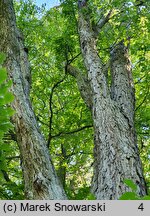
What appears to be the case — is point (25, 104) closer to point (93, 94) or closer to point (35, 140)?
point (35, 140)

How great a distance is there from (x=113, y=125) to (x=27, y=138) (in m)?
1.40

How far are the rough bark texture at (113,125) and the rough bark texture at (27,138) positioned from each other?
0.78m

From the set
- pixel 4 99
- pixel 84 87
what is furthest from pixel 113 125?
pixel 4 99

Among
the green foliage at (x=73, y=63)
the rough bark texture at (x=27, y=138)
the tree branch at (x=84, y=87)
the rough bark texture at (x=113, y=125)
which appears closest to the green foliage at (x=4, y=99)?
the rough bark texture at (x=27, y=138)

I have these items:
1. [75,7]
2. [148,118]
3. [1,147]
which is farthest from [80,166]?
[1,147]

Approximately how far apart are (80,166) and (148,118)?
11.4ft

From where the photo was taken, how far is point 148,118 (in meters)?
7.11

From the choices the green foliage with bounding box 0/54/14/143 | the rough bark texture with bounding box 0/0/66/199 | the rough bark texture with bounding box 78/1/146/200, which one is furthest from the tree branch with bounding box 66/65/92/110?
the green foliage with bounding box 0/54/14/143

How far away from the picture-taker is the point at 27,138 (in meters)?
3.71

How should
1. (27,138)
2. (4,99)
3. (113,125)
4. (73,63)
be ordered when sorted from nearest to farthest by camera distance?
1. (4,99)
2. (27,138)
3. (113,125)
4. (73,63)

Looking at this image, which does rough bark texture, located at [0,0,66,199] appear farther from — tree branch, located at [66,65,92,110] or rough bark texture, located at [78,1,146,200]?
tree branch, located at [66,65,92,110]

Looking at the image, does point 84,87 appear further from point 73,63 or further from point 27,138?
point 73,63

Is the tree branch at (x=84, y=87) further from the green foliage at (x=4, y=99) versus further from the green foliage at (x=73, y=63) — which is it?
the green foliage at (x=4, y=99)

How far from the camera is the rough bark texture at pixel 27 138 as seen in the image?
11.0 ft
